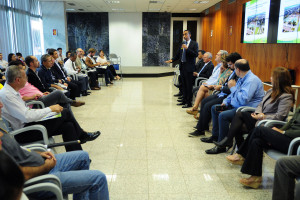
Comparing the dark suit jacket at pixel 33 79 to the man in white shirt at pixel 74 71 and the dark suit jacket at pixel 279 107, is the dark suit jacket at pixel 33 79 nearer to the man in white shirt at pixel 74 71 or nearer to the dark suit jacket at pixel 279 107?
the man in white shirt at pixel 74 71

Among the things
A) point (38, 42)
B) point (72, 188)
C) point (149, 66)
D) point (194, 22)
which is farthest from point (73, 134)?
point (194, 22)

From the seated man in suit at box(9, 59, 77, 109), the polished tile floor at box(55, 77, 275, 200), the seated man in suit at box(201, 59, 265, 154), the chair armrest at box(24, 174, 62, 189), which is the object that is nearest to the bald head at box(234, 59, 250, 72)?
the seated man in suit at box(201, 59, 265, 154)

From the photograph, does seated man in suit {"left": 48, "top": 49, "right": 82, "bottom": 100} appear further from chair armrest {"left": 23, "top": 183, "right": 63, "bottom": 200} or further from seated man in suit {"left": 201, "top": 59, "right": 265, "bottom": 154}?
chair armrest {"left": 23, "top": 183, "right": 63, "bottom": 200}

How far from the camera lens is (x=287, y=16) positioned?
541 centimetres

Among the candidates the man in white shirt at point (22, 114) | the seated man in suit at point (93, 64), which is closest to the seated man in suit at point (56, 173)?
the man in white shirt at point (22, 114)

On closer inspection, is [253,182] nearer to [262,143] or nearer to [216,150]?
[262,143]

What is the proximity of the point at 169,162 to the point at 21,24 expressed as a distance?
8.67 m

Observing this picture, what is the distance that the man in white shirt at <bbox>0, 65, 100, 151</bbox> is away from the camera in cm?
249

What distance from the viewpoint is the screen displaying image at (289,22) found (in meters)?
5.09

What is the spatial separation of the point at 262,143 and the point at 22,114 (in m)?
2.33

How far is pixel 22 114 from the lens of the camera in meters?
2.49

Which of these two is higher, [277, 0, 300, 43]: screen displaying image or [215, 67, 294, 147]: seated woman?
[277, 0, 300, 43]: screen displaying image

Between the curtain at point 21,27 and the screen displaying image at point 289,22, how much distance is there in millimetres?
7835

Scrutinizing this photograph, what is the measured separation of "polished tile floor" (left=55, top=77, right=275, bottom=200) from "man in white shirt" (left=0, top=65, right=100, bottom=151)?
0.60m
